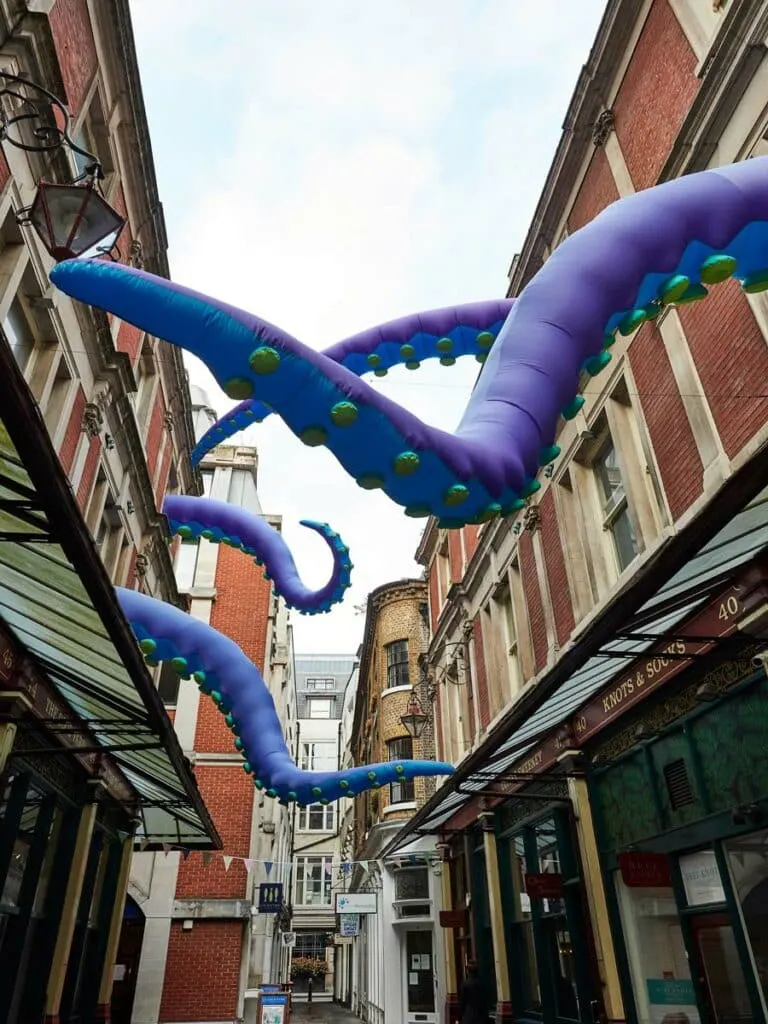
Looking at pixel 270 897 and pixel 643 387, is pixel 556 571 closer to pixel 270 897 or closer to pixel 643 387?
pixel 643 387

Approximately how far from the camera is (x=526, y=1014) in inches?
485

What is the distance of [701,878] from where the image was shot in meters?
7.82

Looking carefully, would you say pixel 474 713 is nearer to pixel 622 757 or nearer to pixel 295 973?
pixel 622 757

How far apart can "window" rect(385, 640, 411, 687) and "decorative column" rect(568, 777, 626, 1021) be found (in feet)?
64.5

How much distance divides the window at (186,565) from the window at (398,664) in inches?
378

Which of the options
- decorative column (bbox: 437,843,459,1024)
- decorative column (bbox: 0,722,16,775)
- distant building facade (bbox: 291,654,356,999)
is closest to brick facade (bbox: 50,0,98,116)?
decorative column (bbox: 0,722,16,775)

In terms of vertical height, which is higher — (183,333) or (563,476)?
(563,476)

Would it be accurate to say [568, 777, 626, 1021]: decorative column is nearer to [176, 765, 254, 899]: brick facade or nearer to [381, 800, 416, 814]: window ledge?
[176, 765, 254, 899]: brick facade

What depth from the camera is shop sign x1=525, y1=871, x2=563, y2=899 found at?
404 inches

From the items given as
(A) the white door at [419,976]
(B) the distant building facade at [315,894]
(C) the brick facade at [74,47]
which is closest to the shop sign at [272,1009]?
(A) the white door at [419,976]

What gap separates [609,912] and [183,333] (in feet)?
30.2

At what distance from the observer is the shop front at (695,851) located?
6.96 metres

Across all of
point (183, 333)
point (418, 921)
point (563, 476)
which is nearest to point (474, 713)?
point (563, 476)

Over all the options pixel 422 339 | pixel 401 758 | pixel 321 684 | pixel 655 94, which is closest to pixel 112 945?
pixel 422 339
